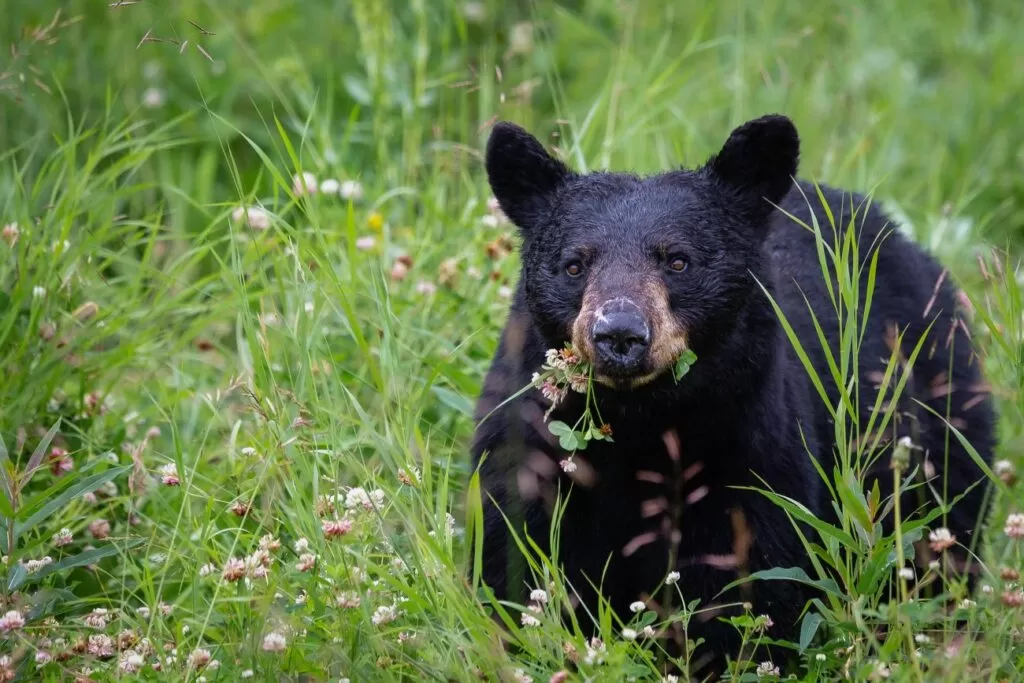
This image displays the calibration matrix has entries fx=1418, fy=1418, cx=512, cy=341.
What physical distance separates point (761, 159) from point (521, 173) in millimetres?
676

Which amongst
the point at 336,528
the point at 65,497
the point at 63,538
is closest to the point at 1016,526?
the point at 336,528

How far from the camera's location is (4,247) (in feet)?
14.2

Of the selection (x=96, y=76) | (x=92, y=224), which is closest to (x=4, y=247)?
(x=92, y=224)

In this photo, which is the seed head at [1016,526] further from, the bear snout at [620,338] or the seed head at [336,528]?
the seed head at [336,528]

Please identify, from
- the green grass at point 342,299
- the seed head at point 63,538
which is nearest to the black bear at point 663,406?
the green grass at point 342,299

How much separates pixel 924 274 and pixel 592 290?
1.75 meters

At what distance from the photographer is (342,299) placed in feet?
12.1

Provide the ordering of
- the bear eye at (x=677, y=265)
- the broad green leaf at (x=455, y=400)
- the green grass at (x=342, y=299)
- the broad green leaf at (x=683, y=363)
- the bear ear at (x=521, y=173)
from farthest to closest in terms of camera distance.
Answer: the broad green leaf at (x=455, y=400) → the bear ear at (x=521, y=173) → the bear eye at (x=677, y=265) → the broad green leaf at (x=683, y=363) → the green grass at (x=342, y=299)

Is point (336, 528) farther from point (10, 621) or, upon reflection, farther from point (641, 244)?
point (641, 244)

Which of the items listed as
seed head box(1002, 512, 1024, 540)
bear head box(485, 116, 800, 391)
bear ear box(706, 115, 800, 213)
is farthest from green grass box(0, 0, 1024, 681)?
bear ear box(706, 115, 800, 213)

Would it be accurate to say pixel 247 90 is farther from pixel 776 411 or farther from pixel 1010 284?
pixel 1010 284

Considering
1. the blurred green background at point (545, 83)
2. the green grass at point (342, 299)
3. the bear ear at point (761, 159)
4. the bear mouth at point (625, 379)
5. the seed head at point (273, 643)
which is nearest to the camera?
the seed head at point (273, 643)

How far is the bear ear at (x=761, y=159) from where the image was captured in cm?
387

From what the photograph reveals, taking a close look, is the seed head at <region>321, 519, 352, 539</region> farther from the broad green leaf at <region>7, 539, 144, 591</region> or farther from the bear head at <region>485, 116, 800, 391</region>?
the bear head at <region>485, 116, 800, 391</region>
